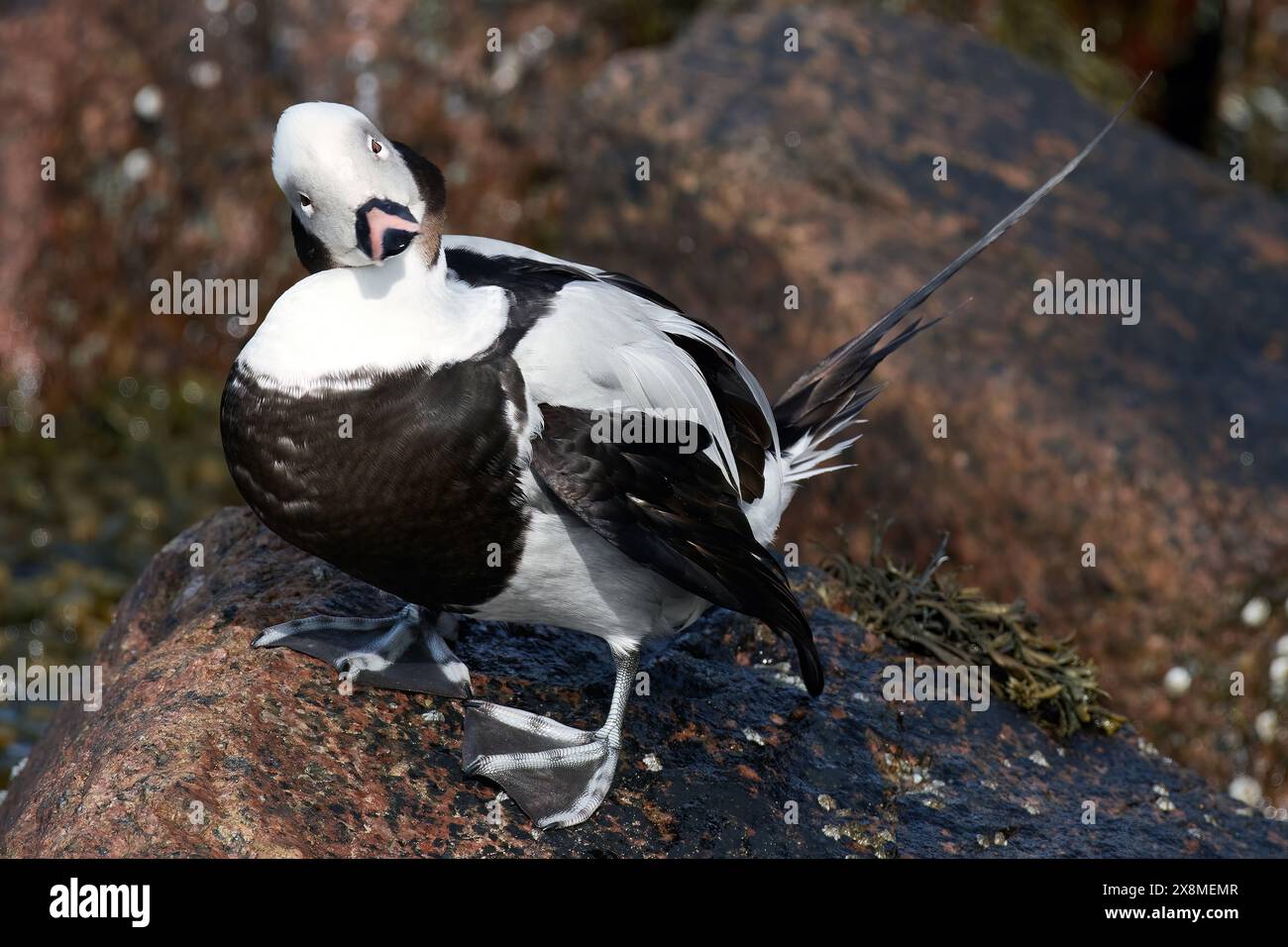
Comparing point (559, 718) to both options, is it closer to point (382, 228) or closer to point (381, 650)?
point (381, 650)

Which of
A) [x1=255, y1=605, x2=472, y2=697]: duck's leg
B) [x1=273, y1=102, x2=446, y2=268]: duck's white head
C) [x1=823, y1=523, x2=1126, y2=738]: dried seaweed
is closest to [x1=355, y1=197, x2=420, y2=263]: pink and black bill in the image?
[x1=273, y1=102, x2=446, y2=268]: duck's white head

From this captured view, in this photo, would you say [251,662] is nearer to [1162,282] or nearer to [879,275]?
[879,275]

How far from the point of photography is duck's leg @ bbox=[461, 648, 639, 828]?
145 inches

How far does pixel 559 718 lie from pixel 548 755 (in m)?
0.39

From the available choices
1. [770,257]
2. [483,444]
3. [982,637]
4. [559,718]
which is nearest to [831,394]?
[982,637]

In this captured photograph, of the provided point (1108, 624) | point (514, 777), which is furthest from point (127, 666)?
point (1108, 624)

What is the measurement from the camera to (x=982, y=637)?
4.89 meters

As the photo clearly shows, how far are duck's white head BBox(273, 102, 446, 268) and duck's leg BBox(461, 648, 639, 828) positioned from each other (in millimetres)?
1260

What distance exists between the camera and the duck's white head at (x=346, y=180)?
127 inches

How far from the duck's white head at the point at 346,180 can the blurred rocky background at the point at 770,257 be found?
3344 millimetres

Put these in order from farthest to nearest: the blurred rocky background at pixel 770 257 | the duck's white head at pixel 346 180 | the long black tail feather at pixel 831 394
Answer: the blurred rocky background at pixel 770 257
the long black tail feather at pixel 831 394
the duck's white head at pixel 346 180

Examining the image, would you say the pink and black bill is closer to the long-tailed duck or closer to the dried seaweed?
the long-tailed duck

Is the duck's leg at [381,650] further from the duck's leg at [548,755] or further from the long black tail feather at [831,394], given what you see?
the long black tail feather at [831,394]

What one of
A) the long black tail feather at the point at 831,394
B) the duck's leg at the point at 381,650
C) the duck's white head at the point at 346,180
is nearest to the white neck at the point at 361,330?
the duck's white head at the point at 346,180
